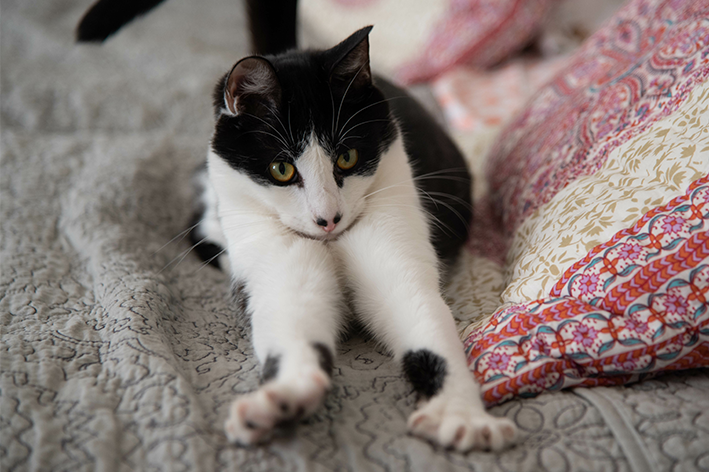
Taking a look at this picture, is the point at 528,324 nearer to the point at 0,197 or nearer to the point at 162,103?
the point at 0,197

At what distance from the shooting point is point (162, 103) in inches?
71.0

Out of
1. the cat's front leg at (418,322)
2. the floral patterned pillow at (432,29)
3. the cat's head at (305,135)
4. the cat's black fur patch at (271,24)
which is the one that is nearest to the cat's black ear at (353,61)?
the cat's head at (305,135)

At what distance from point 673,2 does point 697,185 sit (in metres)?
0.65

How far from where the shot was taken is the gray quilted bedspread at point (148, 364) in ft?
Result: 1.97

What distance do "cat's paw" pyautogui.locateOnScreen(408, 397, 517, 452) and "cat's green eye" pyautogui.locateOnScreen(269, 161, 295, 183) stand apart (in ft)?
1.64

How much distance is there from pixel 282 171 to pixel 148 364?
425 mm

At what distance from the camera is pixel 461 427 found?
2.05ft

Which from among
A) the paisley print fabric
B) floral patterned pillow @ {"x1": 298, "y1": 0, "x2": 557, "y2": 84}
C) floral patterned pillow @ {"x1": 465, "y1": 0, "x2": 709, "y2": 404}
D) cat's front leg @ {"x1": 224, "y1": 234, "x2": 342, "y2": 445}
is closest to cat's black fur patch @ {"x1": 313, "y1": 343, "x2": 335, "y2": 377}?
cat's front leg @ {"x1": 224, "y1": 234, "x2": 342, "y2": 445}

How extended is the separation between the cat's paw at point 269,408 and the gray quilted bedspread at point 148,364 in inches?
0.9

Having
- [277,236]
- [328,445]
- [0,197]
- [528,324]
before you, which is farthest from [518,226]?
[0,197]

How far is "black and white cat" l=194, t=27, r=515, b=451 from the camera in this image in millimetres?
787

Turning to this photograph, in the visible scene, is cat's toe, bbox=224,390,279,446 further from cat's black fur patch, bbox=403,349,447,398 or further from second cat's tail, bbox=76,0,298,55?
second cat's tail, bbox=76,0,298,55

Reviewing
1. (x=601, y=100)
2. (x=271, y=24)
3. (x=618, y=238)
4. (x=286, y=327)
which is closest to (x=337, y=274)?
(x=286, y=327)

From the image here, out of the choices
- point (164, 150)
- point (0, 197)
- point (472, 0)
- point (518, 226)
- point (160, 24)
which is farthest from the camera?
point (160, 24)
